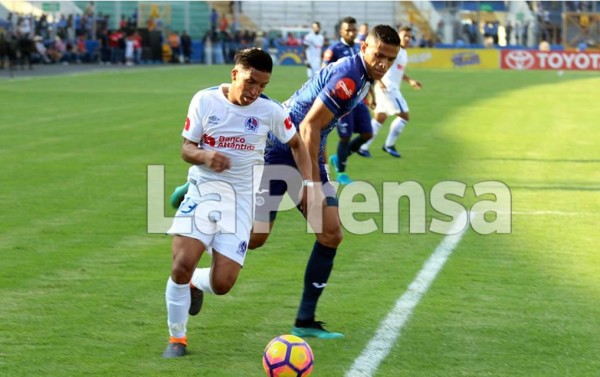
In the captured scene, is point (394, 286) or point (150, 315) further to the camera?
point (394, 286)

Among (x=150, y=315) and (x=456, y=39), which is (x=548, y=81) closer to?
(x=456, y=39)

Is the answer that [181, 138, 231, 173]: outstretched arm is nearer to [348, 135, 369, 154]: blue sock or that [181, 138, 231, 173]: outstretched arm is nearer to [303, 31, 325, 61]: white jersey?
[348, 135, 369, 154]: blue sock

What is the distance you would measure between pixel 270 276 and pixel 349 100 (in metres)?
2.07

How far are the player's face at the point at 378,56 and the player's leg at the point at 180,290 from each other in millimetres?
1757

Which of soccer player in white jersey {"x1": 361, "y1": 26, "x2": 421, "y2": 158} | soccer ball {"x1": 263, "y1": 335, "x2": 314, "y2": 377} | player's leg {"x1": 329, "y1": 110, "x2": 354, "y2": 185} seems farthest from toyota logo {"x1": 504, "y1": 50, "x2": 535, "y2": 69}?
soccer ball {"x1": 263, "y1": 335, "x2": 314, "y2": 377}

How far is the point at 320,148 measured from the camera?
7582 millimetres

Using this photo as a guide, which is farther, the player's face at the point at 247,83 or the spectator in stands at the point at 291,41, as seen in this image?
the spectator in stands at the point at 291,41

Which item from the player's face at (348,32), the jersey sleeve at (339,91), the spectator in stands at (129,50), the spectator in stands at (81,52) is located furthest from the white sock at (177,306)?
the spectator in stands at (81,52)

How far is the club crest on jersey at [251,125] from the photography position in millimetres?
6848

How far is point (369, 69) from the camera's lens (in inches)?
295

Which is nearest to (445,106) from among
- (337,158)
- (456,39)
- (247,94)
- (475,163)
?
(475,163)

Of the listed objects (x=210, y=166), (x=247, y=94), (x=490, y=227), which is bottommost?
(x=490, y=227)

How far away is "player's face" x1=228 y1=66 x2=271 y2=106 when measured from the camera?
6582 millimetres

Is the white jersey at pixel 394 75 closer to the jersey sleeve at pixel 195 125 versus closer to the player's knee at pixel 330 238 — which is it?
the player's knee at pixel 330 238
